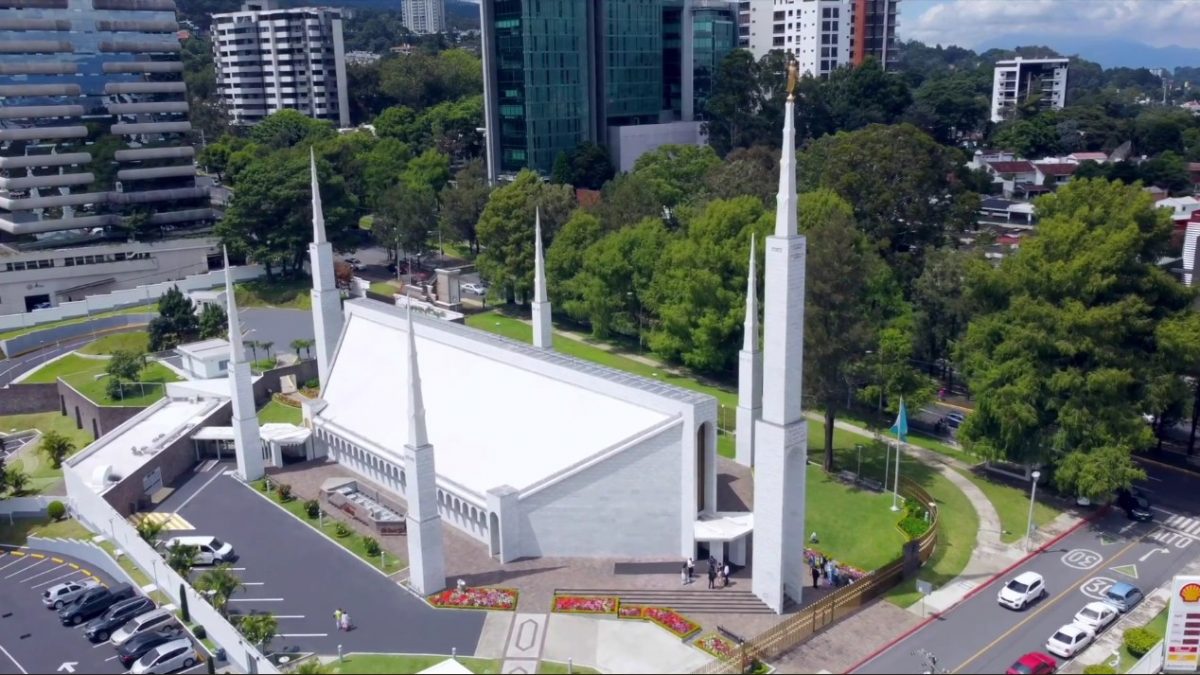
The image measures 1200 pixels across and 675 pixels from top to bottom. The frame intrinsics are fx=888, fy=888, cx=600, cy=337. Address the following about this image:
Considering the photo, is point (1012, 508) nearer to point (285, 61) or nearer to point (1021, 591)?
point (1021, 591)

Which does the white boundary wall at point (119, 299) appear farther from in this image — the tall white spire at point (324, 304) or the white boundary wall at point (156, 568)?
the white boundary wall at point (156, 568)

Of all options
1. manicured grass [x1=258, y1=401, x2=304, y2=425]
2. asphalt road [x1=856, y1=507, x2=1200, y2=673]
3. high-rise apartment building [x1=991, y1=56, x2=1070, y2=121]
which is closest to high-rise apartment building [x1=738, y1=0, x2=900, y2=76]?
high-rise apartment building [x1=991, y1=56, x2=1070, y2=121]

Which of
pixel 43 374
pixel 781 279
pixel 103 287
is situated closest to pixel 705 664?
pixel 781 279

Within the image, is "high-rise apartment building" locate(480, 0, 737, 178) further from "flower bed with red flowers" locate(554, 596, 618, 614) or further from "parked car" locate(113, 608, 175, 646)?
"parked car" locate(113, 608, 175, 646)

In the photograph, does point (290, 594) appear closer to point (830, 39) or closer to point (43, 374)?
point (43, 374)

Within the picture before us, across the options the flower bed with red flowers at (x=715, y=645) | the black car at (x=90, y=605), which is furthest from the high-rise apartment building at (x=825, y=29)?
the black car at (x=90, y=605)

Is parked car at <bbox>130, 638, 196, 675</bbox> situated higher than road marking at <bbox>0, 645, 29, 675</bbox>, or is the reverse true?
parked car at <bbox>130, 638, 196, 675</bbox>
